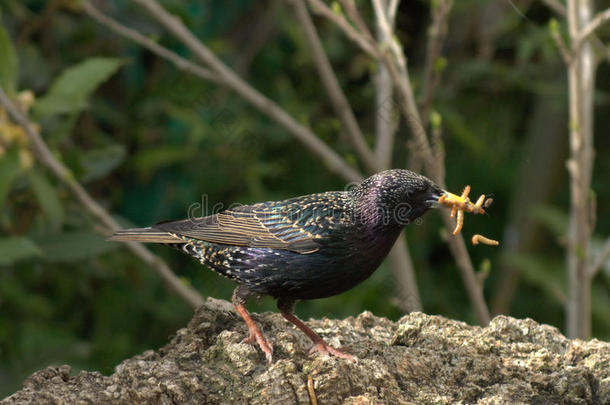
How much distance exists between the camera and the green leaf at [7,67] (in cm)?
471

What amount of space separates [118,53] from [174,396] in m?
3.98

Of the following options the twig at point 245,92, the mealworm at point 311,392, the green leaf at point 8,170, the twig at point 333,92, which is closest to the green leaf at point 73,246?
the green leaf at point 8,170

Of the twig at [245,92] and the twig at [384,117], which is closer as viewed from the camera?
the twig at [245,92]

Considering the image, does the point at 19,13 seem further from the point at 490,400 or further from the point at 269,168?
the point at 490,400

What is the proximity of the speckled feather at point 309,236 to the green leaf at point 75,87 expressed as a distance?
1.55 m

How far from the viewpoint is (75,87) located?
16.6ft

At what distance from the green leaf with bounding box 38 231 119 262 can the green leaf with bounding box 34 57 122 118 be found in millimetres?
762

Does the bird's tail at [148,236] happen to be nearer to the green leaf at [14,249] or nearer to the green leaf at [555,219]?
the green leaf at [14,249]

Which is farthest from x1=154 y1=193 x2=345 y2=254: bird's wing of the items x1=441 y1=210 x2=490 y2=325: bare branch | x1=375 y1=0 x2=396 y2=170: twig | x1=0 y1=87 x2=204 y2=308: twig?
x1=375 y1=0 x2=396 y2=170: twig

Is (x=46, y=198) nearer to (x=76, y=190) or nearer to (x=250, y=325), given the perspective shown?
(x=76, y=190)

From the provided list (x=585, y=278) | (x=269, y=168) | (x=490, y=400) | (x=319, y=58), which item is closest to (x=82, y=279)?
(x=269, y=168)

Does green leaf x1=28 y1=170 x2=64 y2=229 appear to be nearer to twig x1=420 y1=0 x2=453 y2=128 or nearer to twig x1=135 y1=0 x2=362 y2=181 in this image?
twig x1=135 y1=0 x2=362 y2=181

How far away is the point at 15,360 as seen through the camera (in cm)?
549

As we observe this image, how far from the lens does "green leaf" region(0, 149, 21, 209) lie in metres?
4.82
